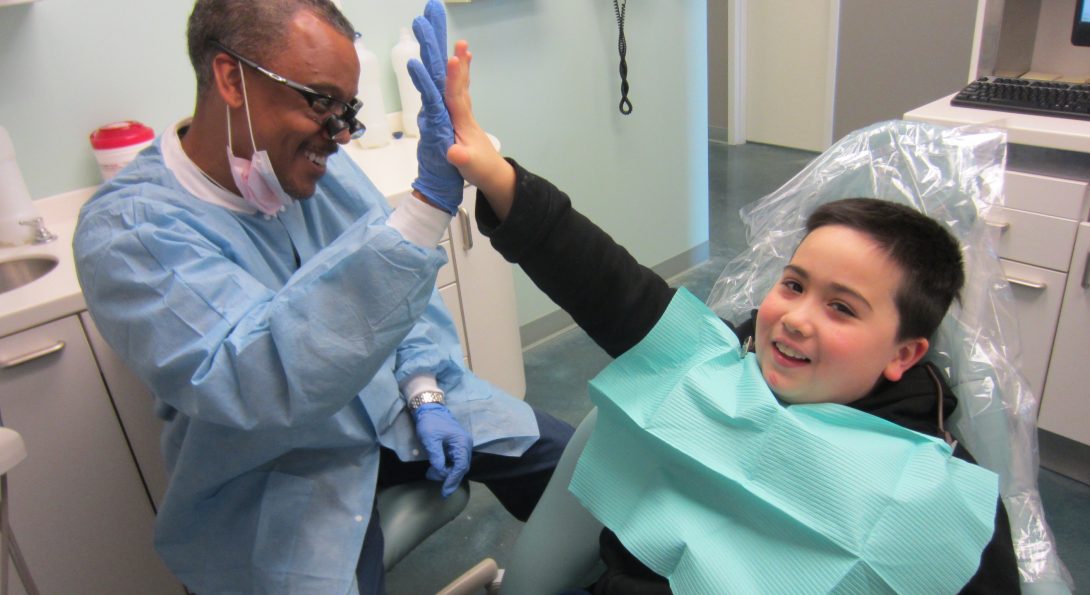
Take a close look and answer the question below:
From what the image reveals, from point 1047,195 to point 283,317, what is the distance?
5.09 ft

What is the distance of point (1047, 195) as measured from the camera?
1548mm

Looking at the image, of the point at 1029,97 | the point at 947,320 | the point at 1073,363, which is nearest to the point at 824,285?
the point at 947,320

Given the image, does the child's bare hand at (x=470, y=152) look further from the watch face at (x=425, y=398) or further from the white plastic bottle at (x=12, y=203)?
the white plastic bottle at (x=12, y=203)

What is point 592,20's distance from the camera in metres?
2.32

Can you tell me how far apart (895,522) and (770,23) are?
390 cm

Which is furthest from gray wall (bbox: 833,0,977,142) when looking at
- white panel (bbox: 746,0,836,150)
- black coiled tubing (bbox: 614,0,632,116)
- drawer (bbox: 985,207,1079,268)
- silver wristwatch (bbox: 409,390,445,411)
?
silver wristwatch (bbox: 409,390,445,411)

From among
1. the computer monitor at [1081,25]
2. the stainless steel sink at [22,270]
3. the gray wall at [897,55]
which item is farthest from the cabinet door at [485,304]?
the gray wall at [897,55]

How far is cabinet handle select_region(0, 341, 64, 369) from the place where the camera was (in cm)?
122

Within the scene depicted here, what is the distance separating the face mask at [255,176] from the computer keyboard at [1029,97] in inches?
62.6

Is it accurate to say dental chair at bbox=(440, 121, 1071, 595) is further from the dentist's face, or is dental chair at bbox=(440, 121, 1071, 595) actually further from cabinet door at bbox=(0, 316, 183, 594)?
cabinet door at bbox=(0, 316, 183, 594)

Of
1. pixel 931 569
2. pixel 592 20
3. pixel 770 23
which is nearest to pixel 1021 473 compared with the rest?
pixel 931 569

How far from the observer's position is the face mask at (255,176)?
1.09 m

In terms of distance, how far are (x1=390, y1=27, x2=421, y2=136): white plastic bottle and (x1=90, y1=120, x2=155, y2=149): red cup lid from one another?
0.64m

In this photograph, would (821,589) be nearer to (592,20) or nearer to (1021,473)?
(1021,473)
